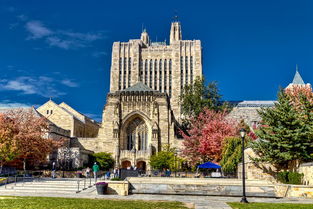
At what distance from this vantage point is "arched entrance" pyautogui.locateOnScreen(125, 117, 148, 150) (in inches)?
1794

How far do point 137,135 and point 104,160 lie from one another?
6.41 metres

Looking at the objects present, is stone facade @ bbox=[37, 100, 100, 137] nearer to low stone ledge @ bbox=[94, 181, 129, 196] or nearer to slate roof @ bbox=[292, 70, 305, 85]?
low stone ledge @ bbox=[94, 181, 129, 196]

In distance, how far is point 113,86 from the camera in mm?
77562

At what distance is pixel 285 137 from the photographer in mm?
20188

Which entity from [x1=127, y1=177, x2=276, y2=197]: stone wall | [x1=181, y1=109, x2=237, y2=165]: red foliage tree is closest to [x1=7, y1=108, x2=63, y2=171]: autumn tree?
[x1=127, y1=177, x2=276, y2=197]: stone wall

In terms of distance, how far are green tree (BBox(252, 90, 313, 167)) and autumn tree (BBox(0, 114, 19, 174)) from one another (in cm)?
1988

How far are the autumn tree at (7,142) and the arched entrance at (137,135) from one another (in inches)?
700

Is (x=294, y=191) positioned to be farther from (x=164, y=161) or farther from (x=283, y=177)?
(x=164, y=161)

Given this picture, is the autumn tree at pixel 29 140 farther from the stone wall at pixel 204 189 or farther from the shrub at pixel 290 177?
the shrub at pixel 290 177

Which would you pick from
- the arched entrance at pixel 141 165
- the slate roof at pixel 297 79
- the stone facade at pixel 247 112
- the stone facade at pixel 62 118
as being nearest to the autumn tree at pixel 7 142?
the arched entrance at pixel 141 165

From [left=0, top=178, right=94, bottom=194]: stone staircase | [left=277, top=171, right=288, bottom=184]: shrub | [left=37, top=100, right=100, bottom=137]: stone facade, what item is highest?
[left=37, top=100, right=100, bottom=137]: stone facade

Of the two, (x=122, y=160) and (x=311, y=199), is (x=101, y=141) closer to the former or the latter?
(x=122, y=160)

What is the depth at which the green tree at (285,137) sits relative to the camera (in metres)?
19.9

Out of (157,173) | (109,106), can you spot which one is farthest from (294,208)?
(109,106)
